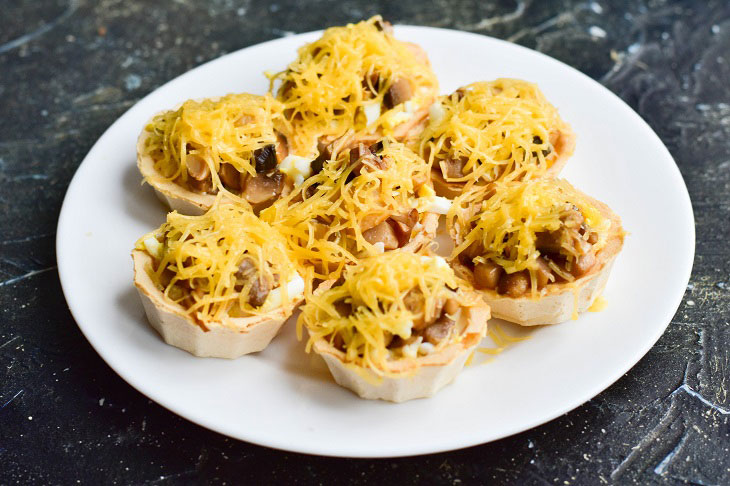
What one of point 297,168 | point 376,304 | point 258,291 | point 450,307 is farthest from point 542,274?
point 297,168

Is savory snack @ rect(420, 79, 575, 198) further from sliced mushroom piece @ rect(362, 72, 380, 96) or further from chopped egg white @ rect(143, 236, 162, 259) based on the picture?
chopped egg white @ rect(143, 236, 162, 259)

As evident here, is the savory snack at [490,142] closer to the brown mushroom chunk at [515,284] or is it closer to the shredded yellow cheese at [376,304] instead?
the brown mushroom chunk at [515,284]

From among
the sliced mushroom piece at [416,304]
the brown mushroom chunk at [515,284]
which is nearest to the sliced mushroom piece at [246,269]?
the sliced mushroom piece at [416,304]

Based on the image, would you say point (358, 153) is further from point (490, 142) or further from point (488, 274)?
point (488, 274)

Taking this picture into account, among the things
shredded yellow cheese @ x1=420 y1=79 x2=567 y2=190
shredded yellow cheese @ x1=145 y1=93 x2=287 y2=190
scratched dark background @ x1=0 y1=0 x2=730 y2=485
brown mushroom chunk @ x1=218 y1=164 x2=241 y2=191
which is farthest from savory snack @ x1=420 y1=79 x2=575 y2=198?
scratched dark background @ x1=0 y1=0 x2=730 y2=485

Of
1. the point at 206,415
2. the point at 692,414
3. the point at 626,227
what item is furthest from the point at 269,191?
the point at 692,414

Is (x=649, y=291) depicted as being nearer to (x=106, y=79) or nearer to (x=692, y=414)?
(x=692, y=414)
